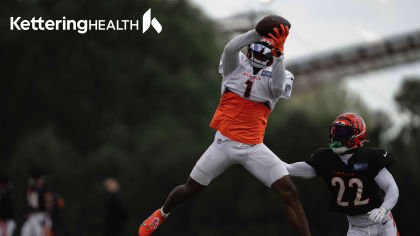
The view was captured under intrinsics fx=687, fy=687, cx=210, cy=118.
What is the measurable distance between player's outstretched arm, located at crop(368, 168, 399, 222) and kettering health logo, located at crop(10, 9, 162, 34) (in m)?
29.3

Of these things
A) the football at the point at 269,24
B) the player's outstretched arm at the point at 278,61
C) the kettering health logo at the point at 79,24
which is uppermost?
the kettering health logo at the point at 79,24

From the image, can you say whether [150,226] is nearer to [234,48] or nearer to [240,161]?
[240,161]

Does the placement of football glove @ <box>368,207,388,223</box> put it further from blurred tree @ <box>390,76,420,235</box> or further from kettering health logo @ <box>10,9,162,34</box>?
kettering health logo @ <box>10,9,162,34</box>

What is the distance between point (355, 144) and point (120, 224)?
1124 centimetres

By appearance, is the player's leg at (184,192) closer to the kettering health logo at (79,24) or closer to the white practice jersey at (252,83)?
the white practice jersey at (252,83)

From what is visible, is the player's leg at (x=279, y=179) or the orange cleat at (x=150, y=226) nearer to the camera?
the player's leg at (x=279, y=179)

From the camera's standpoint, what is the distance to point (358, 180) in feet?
28.2

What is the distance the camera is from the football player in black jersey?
28.2 ft

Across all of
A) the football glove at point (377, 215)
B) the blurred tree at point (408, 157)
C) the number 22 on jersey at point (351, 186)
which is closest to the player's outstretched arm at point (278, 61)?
the number 22 on jersey at point (351, 186)

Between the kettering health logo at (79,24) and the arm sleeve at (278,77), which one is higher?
the kettering health logo at (79,24)

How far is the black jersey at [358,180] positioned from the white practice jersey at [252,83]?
A: 1161mm

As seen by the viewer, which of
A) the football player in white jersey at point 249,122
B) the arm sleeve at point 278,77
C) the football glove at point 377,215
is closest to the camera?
the football glove at point 377,215

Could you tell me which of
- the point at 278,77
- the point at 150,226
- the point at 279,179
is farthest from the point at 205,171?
the point at 278,77

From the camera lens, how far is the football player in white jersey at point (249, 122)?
28.9ft
